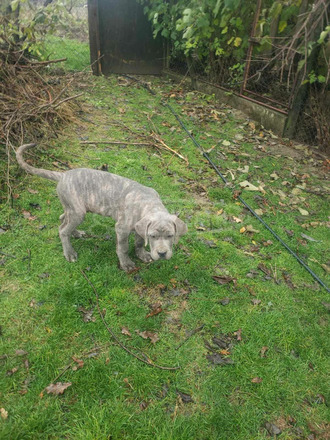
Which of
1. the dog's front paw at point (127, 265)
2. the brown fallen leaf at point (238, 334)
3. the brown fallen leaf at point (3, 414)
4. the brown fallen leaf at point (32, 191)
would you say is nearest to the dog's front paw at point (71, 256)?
the dog's front paw at point (127, 265)

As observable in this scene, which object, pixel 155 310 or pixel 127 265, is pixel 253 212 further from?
pixel 155 310

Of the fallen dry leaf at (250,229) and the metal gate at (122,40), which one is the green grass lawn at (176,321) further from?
the metal gate at (122,40)

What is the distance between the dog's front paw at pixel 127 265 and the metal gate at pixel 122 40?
10159 millimetres

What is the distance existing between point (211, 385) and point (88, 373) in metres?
1.35

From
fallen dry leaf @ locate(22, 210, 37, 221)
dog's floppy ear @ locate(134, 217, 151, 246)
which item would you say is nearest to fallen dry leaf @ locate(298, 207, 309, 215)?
dog's floppy ear @ locate(134, 217, 151, 246)

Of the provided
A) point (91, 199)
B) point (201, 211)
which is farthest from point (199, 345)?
point (201, 211)

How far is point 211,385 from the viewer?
3391 mm

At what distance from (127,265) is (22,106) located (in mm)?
4654

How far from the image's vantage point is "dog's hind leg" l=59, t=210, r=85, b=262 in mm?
4305

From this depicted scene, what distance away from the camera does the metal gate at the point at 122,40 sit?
39.1 ft

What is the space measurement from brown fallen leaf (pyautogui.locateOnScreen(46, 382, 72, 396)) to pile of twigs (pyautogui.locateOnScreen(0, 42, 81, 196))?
360 centimetres

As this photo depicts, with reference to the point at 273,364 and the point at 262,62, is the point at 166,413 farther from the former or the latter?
the point at 262,62

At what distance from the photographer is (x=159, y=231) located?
3.71m

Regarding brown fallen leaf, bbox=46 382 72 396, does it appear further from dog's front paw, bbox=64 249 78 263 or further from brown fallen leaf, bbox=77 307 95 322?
dog's front paw, bbox=64 249 78 263
